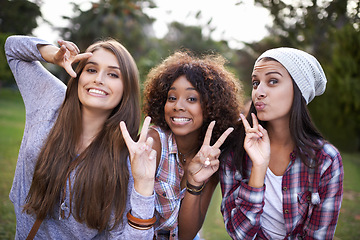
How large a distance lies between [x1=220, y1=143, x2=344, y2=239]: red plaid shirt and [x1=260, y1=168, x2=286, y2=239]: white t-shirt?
49 mm

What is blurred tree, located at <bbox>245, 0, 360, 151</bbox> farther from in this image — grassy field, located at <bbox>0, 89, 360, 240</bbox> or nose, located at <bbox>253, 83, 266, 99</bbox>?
nose, located at <bbox>253, 83, 266, 99</bbox>

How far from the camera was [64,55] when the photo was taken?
8.04 feet

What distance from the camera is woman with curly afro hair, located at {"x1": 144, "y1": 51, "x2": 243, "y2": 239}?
8.26ft

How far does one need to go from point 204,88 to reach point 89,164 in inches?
45.7

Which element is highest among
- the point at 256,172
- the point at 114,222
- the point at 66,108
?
the point at 66,108

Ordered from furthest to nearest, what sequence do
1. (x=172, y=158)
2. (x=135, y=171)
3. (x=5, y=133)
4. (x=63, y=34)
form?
1. (x=63, y=34)
2. (x=5, y=133)
3. (x=172, y=158)
4. (x=135, y=171)

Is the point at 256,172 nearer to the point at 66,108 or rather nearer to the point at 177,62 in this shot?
the point at 177,62

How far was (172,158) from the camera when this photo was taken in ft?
8.76

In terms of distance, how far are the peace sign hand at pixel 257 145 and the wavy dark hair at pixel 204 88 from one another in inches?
18.0

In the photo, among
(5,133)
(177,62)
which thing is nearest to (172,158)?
(177,62)

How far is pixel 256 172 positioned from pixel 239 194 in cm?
24

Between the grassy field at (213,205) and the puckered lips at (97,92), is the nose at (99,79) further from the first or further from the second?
the grassy field at (213,205)

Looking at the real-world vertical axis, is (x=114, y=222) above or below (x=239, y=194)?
below

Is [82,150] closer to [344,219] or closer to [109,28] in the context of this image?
[344,219]
